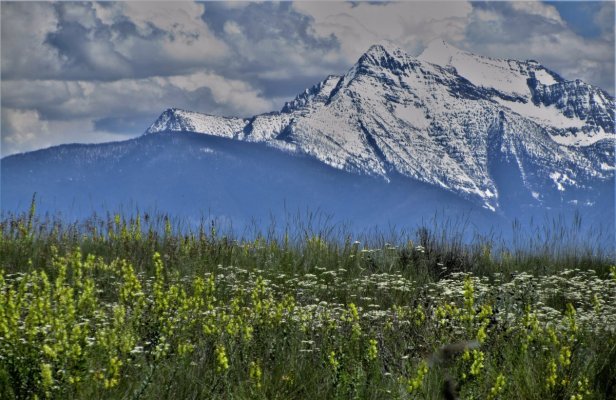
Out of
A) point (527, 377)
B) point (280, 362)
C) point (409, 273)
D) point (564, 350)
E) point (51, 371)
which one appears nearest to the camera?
point (51, 371)

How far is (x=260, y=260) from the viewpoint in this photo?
11312mm

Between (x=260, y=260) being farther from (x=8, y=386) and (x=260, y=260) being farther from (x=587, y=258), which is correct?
(x=8, y=386)

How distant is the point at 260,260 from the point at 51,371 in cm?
688

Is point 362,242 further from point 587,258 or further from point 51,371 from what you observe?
point 51,371

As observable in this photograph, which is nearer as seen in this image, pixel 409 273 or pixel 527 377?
pixel 527 377

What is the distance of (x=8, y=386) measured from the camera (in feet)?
16.0

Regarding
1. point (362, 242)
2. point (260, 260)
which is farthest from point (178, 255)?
point (362, 242)

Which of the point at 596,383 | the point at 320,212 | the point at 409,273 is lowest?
the point at 596,383

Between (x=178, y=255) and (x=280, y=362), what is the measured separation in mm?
5645

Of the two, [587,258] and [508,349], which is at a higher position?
[587,258]

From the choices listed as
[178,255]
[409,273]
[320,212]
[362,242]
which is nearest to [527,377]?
[409,273]

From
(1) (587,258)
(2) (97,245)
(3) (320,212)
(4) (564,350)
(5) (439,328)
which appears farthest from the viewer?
(3) (320,212)

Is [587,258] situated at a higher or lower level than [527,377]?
higher

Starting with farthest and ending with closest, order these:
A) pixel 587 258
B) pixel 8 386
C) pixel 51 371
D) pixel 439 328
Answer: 1. pixel 587 258
2. pixel 439 328
3. pixel 8 386
4. pixel 51 371
